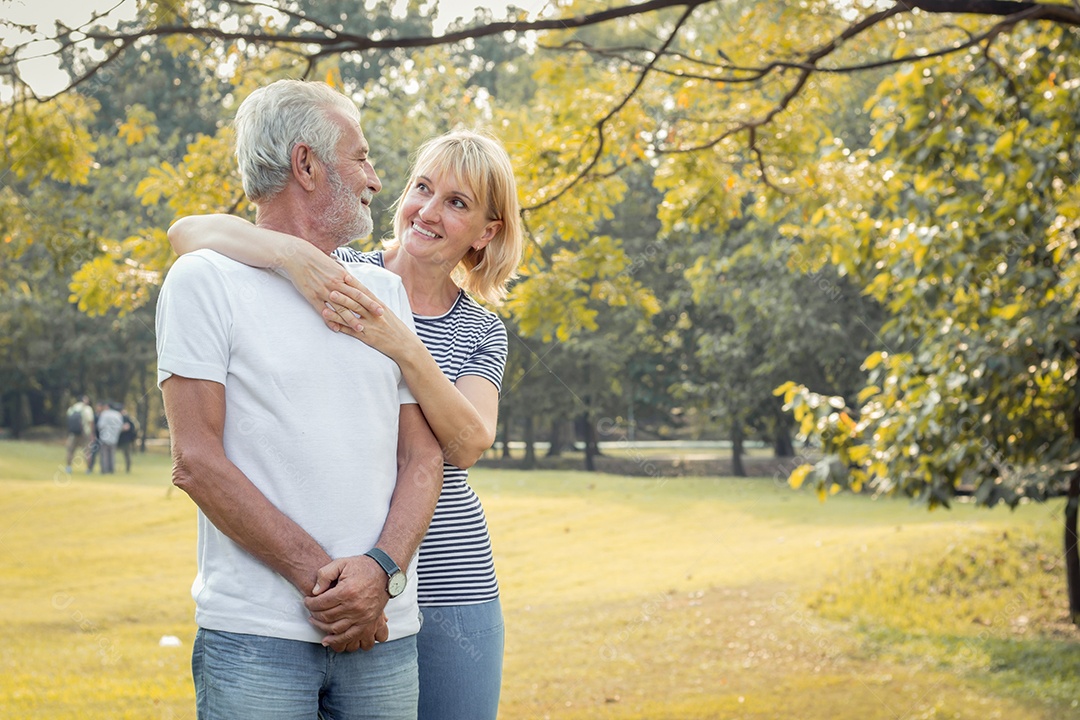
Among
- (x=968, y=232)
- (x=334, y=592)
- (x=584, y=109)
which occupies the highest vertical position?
(x=584, y=109)

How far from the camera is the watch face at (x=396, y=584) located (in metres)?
1.80

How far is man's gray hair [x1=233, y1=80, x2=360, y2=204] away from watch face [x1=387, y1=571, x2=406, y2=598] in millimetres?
727

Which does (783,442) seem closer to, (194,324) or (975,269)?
(975,269)

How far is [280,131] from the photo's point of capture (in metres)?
1.89

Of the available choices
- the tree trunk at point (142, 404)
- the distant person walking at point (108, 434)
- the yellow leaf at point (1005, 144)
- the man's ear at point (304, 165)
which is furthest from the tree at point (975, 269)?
the tree trunk at point (142, 404)

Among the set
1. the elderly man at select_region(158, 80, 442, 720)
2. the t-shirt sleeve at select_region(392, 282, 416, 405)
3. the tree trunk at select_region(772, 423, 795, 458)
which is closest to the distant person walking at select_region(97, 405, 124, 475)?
the tree trunk at select_region(772, 423, 795, 458)

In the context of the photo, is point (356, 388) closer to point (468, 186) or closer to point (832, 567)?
point (468, 186)

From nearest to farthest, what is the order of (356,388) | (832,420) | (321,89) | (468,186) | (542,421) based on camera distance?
1. (356,388)
2. (321,89)
3. (468,186)
4. (832,420)
5. (542,421)

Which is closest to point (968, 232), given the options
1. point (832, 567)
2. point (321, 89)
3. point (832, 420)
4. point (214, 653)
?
point (832, 420)

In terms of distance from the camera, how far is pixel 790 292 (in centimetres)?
2017

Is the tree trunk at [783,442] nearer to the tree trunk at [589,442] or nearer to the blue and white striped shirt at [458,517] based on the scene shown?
the tree trunk at [589,442]

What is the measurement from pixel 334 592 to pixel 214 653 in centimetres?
21

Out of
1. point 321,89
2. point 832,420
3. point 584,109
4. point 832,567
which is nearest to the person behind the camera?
point 321,89

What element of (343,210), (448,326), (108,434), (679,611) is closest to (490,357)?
(448,326)
